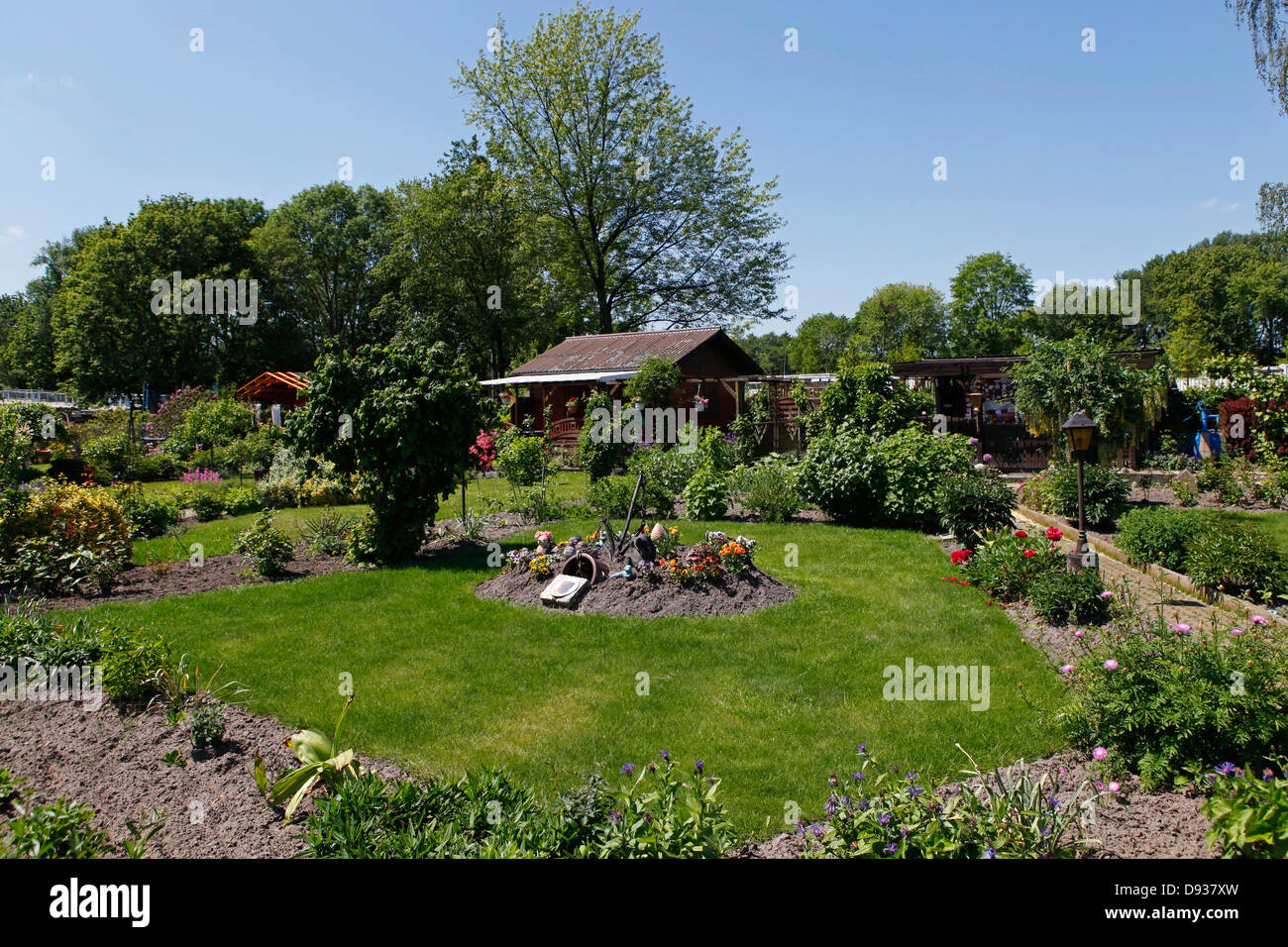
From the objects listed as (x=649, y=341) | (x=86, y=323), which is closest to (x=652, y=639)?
(x=649, y=341)

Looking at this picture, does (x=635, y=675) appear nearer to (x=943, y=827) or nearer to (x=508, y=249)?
(x=943, y=827)

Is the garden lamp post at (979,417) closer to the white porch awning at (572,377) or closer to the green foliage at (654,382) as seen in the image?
the green foliage at (654,382)

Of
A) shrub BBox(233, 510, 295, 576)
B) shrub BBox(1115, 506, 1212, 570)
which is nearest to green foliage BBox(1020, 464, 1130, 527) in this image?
shrub BBox(1115, 506, 1212, 570)

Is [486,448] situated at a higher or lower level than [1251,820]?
higher

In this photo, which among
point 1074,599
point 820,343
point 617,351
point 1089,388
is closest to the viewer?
point 1074,599

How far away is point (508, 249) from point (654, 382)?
1601 centimetres

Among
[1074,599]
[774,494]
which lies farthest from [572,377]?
[1074,599]

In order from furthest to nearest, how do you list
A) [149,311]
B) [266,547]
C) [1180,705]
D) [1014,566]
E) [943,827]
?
[149,311] < [266,547] < [1014,566] < [1180,705] < [943,827]

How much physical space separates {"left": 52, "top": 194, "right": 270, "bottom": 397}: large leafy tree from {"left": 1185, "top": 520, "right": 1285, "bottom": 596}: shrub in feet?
132

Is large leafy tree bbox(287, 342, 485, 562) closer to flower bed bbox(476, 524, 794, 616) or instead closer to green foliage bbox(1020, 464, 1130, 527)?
flower bed bbox(476, 524, 794, 616)

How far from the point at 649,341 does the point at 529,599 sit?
2219 cm

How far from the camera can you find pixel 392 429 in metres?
9.35

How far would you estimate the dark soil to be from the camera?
24.1 feet

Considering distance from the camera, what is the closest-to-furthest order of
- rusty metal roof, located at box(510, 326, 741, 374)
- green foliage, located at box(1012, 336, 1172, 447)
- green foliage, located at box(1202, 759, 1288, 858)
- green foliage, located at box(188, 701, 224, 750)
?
green foliage, located at box(1202, 759, 1288, 858)
green foliage, located at box(188, 701, 224, 750)
green foliage, located at box(1012, 336, 1172, 447)
rusty metal roof, located at box(510, 326, 741, 374)
